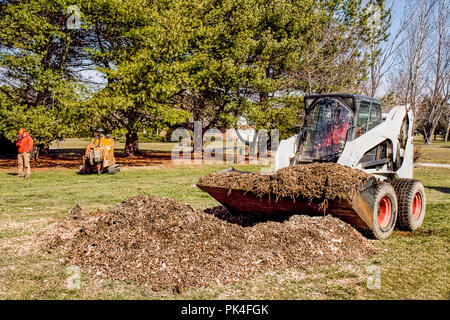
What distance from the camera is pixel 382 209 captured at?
674 centimetres

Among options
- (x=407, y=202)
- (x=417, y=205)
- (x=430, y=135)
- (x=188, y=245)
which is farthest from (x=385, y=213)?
(x=430, y=135)

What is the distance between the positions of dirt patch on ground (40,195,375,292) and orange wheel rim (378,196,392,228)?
0.68 m

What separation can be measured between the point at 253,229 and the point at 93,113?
14.1m

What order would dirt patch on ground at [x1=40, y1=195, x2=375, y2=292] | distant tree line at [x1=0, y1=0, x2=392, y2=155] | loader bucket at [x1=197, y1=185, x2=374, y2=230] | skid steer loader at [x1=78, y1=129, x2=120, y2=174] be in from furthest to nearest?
1. distant tree line at [x1=0, y1=0, x2=392, y2=155]
2. skid steer loader at [x1=78, y1=129, x2=120, y2=174]
3. loader bucket at [x1=197, y1=185, x2=374, y2=230]
4. dirt patch on ground at [x1=40, y1=195, x2=375, y2=292]

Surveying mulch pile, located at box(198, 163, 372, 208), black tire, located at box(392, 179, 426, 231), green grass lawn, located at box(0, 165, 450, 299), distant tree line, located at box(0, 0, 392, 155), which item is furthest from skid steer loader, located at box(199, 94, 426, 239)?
distant tree line, located at box(0, 0, 392, 155)

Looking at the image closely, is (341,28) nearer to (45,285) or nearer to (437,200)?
(437,200)

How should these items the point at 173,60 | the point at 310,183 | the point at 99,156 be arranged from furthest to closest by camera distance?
the point at 173,60 < the point at 99,156 < the point at 310,183

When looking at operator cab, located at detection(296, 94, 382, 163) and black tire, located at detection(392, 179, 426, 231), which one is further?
operator cab, located at detection(296, 94, 382, 163)

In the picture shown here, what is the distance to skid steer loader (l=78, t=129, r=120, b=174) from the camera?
608 inches

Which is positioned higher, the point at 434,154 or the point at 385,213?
the point at 434,154

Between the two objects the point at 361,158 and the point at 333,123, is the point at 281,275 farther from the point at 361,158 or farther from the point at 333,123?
the point at 333,123

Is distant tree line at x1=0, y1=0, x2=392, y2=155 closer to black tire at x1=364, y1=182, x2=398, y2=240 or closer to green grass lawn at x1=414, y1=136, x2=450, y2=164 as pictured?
green grass lawn at x1=414, y1=136, x2=450, y2=164

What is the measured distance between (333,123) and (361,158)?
0.90m

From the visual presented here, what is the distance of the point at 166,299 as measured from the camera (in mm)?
4297
